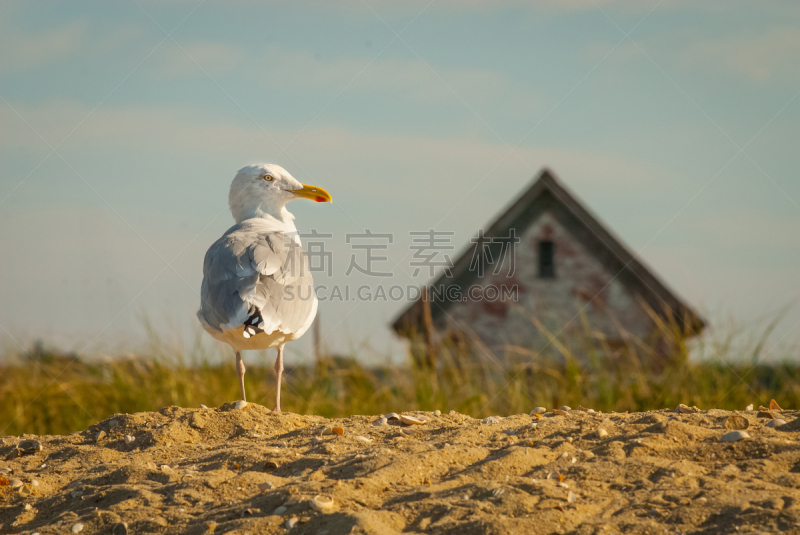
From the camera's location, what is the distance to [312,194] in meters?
7.42

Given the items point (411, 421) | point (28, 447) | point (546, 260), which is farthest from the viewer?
point (546, 260)

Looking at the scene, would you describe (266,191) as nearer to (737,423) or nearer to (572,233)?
(737,423)

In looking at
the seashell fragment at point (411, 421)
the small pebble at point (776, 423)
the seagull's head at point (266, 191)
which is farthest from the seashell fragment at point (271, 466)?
the seagull's head at point (266, 191)

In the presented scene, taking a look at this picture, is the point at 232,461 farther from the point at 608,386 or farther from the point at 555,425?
the point at 608,386

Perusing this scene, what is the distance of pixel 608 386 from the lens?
9688mm

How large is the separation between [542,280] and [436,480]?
1653cm

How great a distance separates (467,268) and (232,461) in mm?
16440

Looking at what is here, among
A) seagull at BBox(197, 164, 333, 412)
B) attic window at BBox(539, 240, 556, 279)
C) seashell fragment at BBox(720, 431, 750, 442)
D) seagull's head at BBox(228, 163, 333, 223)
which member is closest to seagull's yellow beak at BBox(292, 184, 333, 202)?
seagull's head at BBox(228, 163, 333, 223)

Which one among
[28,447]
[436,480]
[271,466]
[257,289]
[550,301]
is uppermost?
[550,301]

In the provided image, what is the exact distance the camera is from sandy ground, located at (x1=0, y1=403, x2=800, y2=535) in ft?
10.1

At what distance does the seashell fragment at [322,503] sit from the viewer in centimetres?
323

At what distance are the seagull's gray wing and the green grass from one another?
4047 millimetres

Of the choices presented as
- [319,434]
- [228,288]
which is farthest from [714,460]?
[228,288]

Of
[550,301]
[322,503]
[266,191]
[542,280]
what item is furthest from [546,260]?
[322,503]
